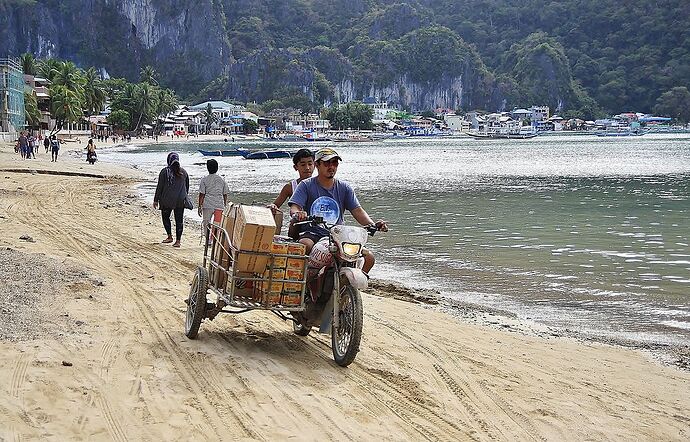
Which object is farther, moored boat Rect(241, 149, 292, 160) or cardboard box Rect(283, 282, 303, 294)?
moored boat Rect(241, 149, 292, 160)

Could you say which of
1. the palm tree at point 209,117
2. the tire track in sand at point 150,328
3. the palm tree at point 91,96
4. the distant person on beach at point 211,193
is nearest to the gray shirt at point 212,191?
the distant person on beach at point 211,193

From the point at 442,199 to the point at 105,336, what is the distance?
1935 cm

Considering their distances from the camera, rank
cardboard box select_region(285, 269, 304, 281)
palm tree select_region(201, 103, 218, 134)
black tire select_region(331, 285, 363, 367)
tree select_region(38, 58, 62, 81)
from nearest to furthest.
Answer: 1. black tire select_region(331, 285, 363, 367)
2. cardboard box select_region(285, 269, 304, 281)
3. tree select_region(38, 58, 62, 81)
4. palm tree select_region(201, 103, 218, 134)

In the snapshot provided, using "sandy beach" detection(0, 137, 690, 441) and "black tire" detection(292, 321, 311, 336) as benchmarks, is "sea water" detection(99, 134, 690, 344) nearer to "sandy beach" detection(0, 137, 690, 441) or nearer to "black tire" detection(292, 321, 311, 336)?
"sandy beach" detection(0, 137, 690, 441)

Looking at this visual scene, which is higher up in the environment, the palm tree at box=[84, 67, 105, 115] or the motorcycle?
the palm tree at box=[84, 67, 105, 115]

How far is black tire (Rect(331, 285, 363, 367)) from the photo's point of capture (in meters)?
5.52

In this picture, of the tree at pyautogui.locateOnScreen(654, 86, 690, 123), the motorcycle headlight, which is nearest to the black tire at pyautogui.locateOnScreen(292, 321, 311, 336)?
the motorcycle headlight

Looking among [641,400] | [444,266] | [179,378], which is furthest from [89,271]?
[641,400]

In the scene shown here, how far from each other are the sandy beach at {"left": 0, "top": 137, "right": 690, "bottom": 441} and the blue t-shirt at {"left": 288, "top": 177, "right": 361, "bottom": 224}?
1.08 metres

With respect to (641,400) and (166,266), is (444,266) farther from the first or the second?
(641,400)

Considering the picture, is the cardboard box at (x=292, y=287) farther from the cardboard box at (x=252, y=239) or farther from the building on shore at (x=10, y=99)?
the building on shore at (x=10, y=99)

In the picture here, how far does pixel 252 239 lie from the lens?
5.79 meters

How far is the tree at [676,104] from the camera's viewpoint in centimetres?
19275

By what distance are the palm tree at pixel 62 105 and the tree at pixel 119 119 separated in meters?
27.1
